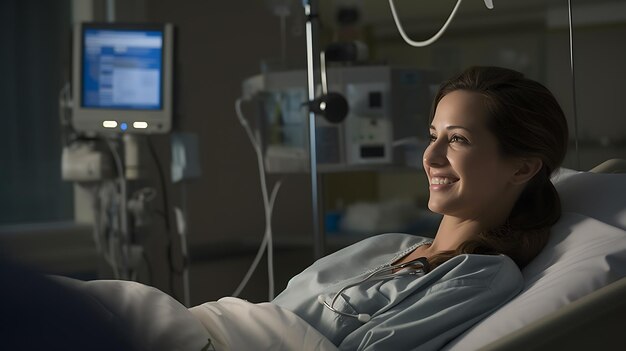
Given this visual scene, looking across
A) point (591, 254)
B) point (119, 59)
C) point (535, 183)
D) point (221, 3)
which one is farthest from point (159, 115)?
point (591, 254)

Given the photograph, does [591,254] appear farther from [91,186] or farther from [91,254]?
[91,254]

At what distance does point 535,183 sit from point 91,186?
2.43 m

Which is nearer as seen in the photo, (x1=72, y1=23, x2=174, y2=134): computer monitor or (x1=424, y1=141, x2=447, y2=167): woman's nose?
(x1=424, y1=141, x2=447, y2=167): woman's nose

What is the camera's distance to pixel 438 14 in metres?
3.96

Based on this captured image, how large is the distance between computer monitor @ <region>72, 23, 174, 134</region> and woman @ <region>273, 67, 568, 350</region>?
182cm

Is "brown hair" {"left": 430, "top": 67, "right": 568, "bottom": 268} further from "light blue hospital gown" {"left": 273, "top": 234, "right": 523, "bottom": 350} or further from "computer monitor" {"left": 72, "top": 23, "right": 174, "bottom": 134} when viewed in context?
"computer monitor" {"left": 72, "top": 23, "right": 174, "bottom": 134}

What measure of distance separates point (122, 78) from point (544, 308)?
7.99 ft

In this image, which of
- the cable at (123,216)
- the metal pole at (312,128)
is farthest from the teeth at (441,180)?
the cable at (123,216)

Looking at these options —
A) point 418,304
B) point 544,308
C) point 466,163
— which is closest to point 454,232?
point 466,163

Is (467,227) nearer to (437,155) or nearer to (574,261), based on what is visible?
(437,155)

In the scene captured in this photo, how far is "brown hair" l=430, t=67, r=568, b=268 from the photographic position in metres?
1.60

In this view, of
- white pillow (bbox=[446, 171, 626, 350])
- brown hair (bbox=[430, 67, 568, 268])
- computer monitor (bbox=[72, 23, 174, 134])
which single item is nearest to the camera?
white pillow (bbox=[446, 171, 626, 350])

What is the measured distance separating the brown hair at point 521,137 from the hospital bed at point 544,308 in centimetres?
3

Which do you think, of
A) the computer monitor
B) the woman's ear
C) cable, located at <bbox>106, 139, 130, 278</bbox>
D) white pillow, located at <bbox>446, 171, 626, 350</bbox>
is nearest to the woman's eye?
the woman's ear
